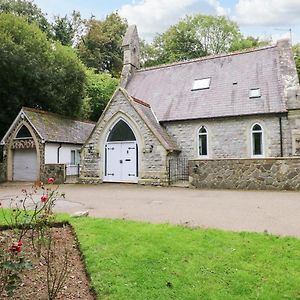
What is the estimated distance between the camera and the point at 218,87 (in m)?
23.0

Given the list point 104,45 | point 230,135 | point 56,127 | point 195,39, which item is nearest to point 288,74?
point 230,135

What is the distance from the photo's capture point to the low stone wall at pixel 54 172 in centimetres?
2210

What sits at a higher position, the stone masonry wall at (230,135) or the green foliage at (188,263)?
the stone masonry wall at (230,135)

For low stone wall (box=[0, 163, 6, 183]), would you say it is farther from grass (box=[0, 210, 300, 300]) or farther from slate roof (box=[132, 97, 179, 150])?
grass (box=[0, 210, 300, 300])

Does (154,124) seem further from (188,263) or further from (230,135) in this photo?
(188,263)

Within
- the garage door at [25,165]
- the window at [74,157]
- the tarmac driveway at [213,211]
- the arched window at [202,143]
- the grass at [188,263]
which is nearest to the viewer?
the grass at [188,263]

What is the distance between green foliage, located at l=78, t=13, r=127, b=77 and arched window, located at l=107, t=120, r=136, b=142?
3009 centimetres

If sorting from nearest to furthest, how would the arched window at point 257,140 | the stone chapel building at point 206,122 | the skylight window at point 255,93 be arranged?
the stone chapel building at point 206,122 → the arched window at point 257,140 → the skylight window at point 255,93

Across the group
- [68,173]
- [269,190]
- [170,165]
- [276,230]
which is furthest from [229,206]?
[68,173]

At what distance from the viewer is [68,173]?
2519 centimetres

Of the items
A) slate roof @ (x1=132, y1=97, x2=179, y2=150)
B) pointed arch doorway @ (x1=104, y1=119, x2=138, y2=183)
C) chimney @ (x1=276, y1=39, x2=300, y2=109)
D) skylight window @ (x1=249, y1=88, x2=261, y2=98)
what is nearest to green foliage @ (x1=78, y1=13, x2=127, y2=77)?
slate roof @ (x1=132, y1=97, x2=179, y2=150)

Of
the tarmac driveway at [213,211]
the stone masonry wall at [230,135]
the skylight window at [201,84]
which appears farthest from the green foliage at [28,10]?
the tarmac driveway at [213,211]

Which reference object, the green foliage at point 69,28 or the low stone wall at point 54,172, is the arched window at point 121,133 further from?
the green foliage at point 69,28

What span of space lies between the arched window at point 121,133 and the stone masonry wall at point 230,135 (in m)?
3.01
